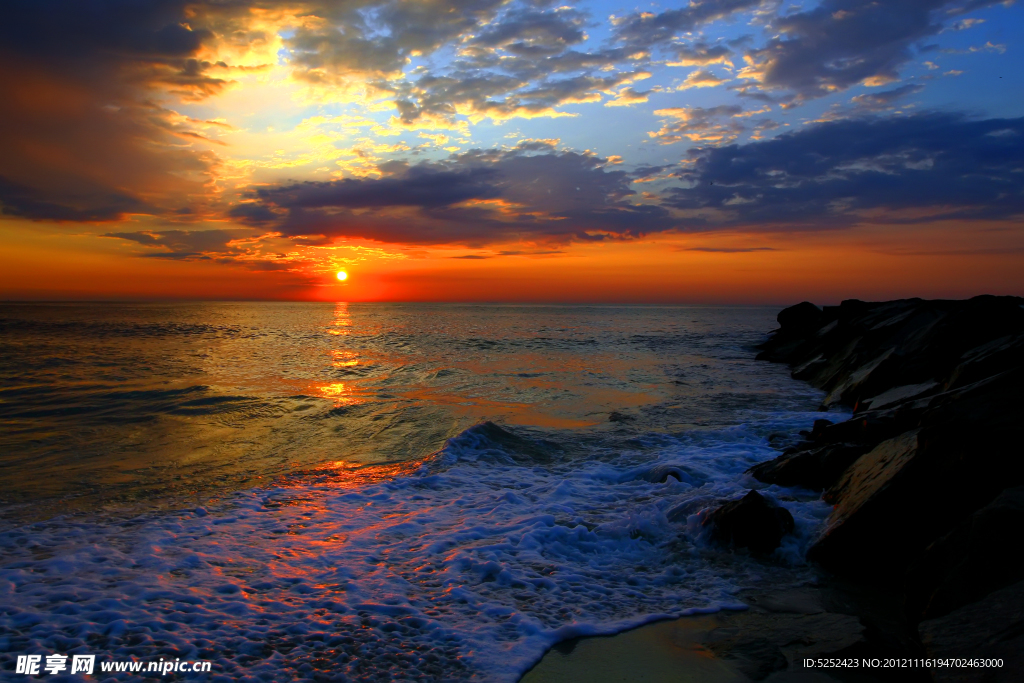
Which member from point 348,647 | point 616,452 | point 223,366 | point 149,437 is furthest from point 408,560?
point 223,366

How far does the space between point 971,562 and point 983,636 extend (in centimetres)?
68

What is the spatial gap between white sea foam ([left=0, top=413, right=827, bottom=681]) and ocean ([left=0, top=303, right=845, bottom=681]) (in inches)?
1.0

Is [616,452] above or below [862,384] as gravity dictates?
below

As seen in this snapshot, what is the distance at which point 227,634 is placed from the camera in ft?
13.8

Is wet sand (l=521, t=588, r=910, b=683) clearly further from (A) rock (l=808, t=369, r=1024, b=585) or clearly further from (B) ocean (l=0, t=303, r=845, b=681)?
(A) rock (l=808, t=369, r=1024, b=585)

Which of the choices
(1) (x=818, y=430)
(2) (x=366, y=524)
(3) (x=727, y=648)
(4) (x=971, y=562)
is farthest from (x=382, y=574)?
(1) (x=818, y=430)

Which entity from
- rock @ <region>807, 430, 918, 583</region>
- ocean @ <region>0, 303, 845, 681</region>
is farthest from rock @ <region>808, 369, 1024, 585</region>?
ocean @ <region>0, 303, 845, 681</region>

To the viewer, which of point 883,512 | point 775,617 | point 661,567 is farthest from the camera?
point 661,567

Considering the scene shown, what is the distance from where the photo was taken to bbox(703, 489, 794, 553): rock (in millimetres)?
5758

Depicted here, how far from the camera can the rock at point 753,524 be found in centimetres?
576

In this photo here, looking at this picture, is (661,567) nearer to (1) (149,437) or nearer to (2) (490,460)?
(2) (490,460)

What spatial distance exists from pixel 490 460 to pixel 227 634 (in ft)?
18.6

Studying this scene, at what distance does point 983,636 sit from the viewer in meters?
3.48

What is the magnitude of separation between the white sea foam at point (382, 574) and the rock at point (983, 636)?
1.51m
